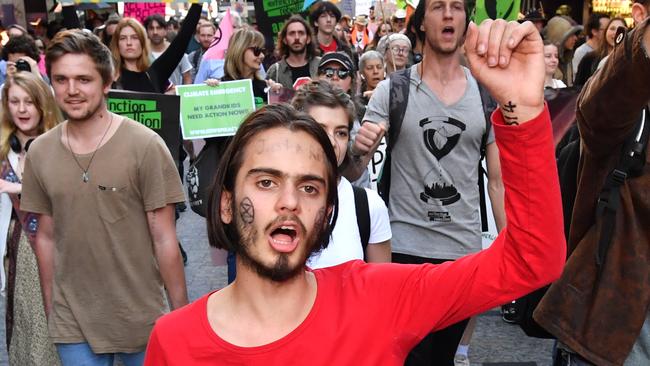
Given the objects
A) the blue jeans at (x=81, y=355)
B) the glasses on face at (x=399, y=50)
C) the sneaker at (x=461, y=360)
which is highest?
the glasses on face at (x=399, y=50)

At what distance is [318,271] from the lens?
2.28 m

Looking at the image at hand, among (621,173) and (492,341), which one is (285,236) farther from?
(492,341)

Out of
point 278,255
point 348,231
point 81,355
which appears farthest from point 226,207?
point 81,355

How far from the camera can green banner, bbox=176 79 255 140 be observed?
7.75 metres

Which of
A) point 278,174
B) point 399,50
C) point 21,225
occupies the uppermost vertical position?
point 278,174

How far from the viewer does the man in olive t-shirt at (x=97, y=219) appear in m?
3.76

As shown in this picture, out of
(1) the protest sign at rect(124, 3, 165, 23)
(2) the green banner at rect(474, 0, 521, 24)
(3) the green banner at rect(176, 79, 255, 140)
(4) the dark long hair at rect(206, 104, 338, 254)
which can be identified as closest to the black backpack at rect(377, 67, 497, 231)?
(2) the green banner at rect(474, 0, 521, 24)

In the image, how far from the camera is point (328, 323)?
2.10 metres

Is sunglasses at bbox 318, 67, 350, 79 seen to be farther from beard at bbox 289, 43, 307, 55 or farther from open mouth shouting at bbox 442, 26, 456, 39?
open mouth shouting at bbox 442, 26, 456, 39

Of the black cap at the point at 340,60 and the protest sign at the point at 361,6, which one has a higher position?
the protest sign at the point at 361,6

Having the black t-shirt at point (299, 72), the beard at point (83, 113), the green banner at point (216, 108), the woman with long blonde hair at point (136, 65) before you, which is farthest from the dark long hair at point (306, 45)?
the beard at point (83, 113)

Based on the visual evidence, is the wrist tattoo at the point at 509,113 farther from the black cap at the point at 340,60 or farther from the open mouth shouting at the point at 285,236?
the black cap at the point at 340,60

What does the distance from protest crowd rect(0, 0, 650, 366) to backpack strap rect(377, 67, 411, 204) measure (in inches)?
0.4

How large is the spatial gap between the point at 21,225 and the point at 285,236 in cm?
275
